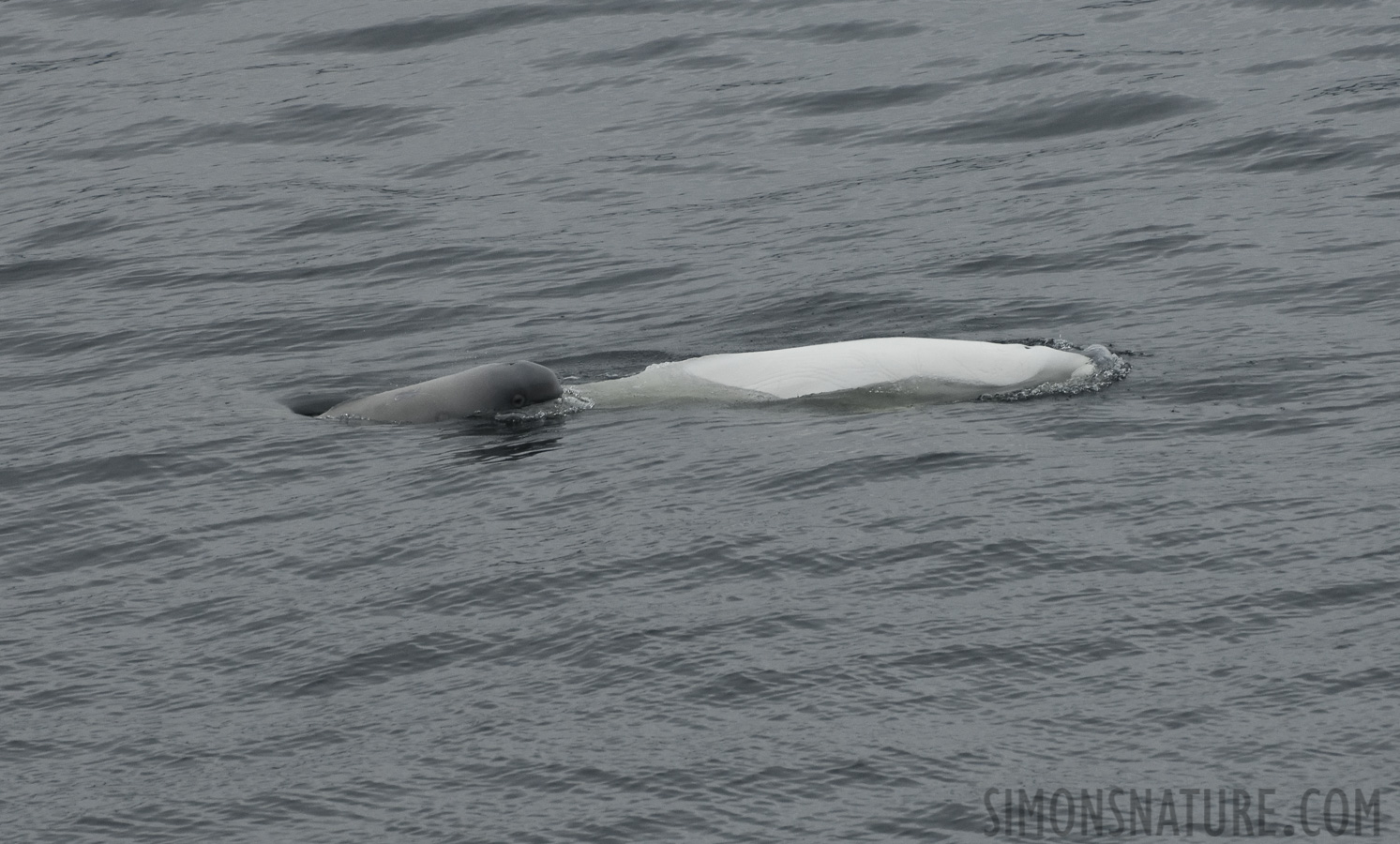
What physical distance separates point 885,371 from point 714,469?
7.20ft

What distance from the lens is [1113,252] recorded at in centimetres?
2041

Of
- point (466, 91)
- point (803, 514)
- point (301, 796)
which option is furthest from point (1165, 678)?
point (466, 91)

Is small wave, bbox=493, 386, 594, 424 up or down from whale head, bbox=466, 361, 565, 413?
down

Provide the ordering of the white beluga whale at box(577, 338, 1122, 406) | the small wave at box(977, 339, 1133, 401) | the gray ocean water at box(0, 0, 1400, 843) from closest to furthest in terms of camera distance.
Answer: the gray ocean water at box(0, 0, 1400, 843) → the small wave at box(977, 339, 1133, 401) → the white beluga whale at box(577, 338, 1122, 406)

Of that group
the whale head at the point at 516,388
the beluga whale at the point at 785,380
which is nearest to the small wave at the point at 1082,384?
the beluga whale at the point at 785,380

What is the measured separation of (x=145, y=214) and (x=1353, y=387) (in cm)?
1673

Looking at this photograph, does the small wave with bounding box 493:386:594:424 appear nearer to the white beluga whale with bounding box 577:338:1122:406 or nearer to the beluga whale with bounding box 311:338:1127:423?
the beluga whale with bounding box 311:338:1127:423

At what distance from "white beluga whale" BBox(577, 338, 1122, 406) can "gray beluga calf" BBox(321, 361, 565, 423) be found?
59cm

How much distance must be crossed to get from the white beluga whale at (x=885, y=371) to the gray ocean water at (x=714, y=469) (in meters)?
0.32

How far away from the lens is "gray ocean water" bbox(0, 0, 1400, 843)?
1024 cm

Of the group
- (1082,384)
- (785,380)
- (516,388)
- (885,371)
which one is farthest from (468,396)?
(1082,384)

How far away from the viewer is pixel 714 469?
14.5 meters

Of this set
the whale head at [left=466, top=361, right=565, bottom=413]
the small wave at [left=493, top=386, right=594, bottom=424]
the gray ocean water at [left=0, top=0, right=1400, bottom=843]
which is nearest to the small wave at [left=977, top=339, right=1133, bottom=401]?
the gray ocean water at [left=0, top=0, right=1400, bottom=843]

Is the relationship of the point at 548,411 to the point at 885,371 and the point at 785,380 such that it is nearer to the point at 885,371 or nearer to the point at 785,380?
the point at 785,380
